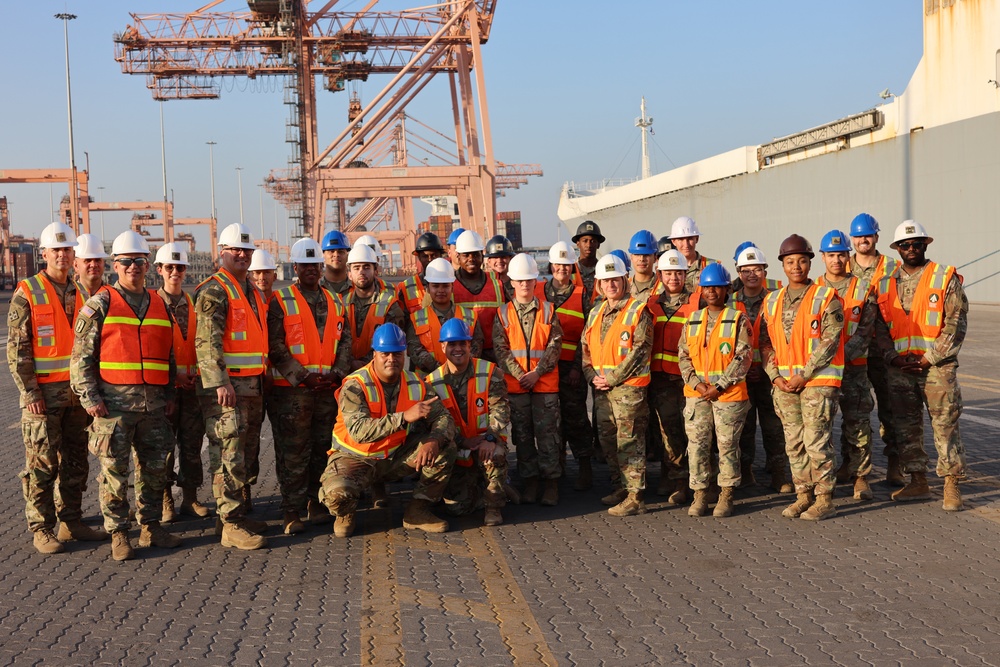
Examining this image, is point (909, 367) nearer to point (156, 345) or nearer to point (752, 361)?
point (752, 361)

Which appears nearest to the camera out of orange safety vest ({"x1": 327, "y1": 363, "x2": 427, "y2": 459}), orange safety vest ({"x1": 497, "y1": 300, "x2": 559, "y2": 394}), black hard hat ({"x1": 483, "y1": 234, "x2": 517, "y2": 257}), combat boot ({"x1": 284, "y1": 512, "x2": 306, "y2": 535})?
orange safety vest ({"x1": 327, "y1": 363, "x2": 427, "y2": 459})

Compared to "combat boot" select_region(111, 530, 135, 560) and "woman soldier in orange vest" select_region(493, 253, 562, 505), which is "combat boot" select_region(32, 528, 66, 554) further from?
"woman soldier in orange vest" select_region(493, 253, 562, 505)

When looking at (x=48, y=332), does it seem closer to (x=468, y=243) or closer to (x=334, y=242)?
(x=334, y=242)

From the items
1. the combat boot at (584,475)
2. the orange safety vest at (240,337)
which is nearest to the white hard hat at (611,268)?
the combat boot at (584,475)

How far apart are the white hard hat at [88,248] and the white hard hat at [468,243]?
256 cm

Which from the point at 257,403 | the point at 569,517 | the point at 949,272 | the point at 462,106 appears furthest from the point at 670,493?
the point at 462,106

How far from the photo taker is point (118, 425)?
18.5 feet

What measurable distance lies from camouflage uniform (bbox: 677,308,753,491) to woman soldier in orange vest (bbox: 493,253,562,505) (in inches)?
37.7

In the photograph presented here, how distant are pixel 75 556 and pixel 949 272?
6.11 m

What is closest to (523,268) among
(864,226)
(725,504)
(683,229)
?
(683,229)

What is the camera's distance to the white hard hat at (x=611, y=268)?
6.77m

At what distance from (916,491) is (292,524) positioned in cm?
436

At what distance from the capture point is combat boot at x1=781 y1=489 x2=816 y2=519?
6.27 metres

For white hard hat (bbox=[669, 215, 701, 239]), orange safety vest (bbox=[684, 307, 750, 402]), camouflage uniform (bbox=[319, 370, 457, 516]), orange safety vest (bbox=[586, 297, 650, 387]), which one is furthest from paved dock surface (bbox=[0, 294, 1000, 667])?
white hard hat (bbox=[669, 215, 701, 239])
